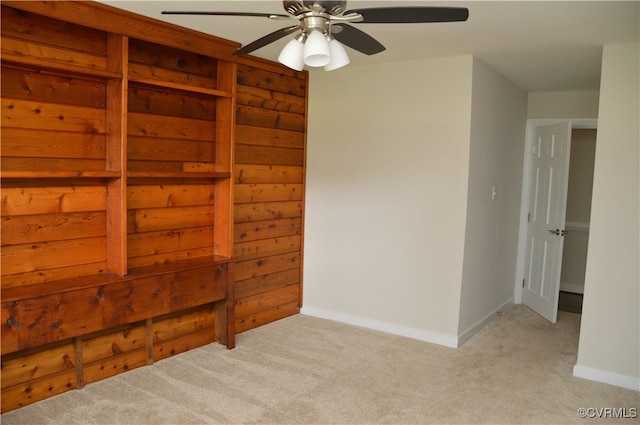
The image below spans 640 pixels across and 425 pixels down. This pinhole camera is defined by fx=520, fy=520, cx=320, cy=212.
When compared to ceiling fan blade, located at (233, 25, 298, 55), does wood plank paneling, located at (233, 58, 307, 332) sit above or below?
below

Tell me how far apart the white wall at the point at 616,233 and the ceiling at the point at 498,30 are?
12.3 inches

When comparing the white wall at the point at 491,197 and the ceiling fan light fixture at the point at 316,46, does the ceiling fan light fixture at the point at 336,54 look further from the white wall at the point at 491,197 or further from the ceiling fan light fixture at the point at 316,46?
the white wall at the point at 491,197

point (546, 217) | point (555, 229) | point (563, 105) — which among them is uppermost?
point (563, 105)

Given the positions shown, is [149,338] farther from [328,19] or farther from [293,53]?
[328,19]

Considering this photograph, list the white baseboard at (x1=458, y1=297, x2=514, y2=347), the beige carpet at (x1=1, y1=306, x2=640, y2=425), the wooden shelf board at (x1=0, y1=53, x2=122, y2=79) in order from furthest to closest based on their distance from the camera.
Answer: the white baseboard at (x1=458, y1=297, x2=514, y2=347) < the beige carpet at (x1=1, y1=306, x2=640, y2=425) < the wooden shelf board at (x1=0, y1=53, x2=122, y2=79)

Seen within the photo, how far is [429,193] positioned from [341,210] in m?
0.86

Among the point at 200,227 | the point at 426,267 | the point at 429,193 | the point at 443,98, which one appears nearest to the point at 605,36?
the point at 443,98

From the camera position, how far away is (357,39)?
7.34 ft

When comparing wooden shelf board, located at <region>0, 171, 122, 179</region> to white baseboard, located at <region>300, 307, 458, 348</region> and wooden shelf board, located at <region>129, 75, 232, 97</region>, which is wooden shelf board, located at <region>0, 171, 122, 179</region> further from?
white baseboard, located at <region>300, 307, 458, 348</region>

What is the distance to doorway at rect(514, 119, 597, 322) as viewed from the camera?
505 cm

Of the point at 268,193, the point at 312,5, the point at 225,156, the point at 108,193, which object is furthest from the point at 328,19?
the point at 268,193

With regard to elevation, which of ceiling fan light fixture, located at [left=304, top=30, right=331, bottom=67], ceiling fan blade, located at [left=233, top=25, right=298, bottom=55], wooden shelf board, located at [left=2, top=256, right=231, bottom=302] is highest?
ceiling fan blade, located at [left=233, top=25, right=298, bottom=55]

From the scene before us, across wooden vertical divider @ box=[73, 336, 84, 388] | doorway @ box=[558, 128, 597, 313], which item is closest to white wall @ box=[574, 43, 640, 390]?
doorway @ box=[558, 128, 597, 313]

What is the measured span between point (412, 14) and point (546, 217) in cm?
399
